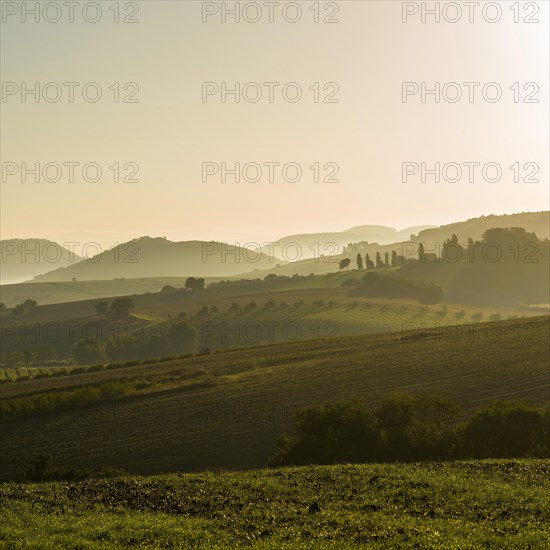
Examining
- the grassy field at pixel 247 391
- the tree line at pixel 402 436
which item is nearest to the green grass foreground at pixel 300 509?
the tree line at pixel 402 436

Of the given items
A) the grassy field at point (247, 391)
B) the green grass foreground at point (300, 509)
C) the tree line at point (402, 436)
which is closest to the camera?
the green grass foreground at point (300, 509)

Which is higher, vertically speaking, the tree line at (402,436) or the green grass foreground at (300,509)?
the green grass foreground at (300,509)

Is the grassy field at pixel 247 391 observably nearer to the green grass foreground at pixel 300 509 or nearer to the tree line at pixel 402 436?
the tree line at pixel 402 436

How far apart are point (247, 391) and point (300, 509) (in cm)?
5221

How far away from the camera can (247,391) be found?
3366 inches

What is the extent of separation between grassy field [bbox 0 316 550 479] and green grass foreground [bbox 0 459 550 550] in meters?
19.3

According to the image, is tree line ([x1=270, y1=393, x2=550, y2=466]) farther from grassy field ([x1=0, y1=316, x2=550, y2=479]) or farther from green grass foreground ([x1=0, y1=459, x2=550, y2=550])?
green grass foreground ([x1=0, y1=459, x2=550, y2=550])

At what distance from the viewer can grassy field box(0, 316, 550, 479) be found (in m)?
64.9

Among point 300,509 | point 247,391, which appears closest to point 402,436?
point 300,509

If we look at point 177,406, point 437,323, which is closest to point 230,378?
point 177,406

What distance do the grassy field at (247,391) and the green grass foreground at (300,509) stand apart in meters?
19.3

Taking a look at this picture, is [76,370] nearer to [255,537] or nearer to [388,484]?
[388,484]

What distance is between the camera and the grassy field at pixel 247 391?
64.9 m

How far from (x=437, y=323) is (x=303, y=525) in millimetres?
157547
